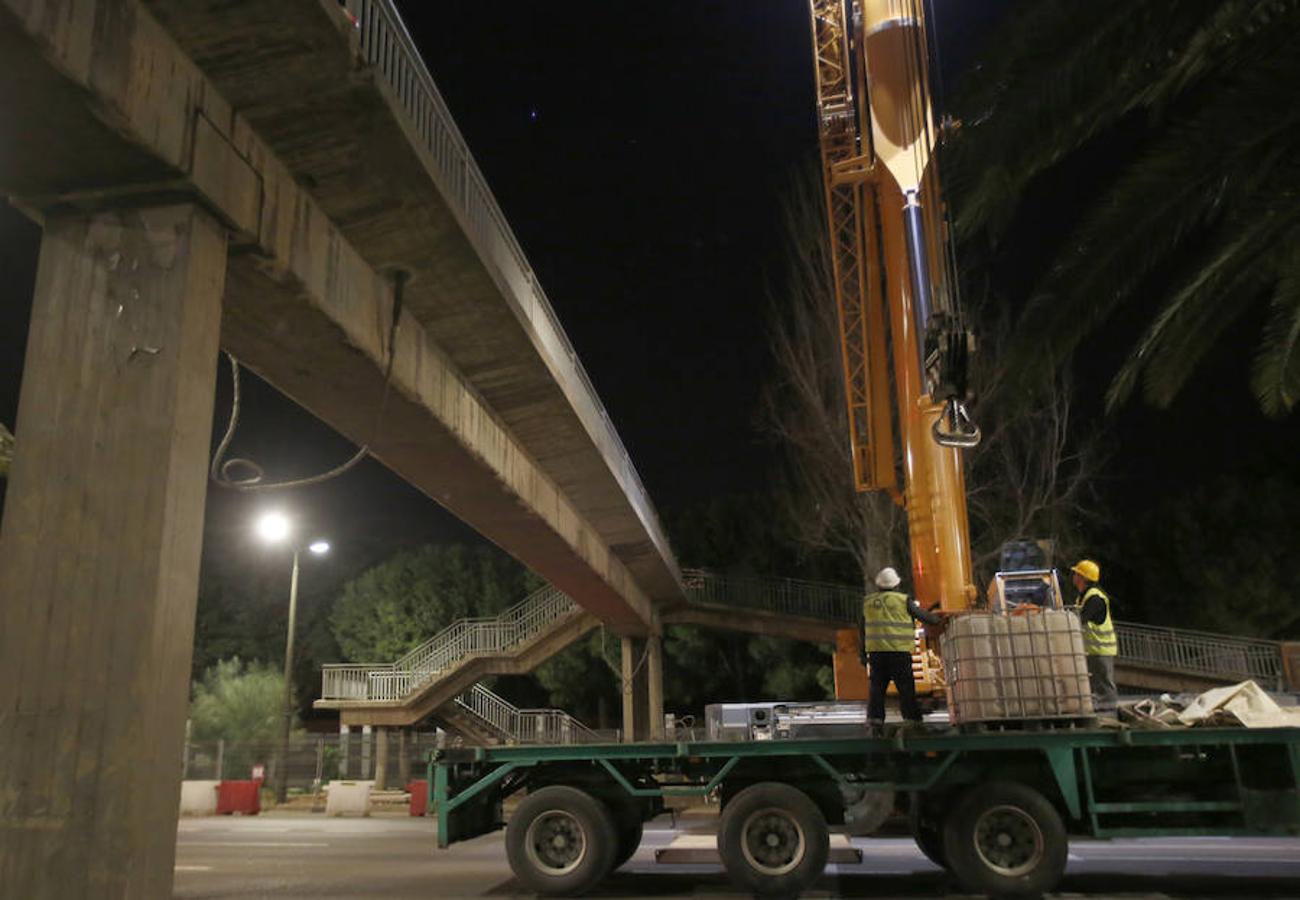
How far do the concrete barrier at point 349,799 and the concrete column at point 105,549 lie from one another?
722 inches

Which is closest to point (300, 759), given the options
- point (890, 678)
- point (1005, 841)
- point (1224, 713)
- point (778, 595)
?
point (778, 595)

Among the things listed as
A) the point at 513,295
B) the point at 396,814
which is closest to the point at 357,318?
the point at 513,295

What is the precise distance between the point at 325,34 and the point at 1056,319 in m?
5.77

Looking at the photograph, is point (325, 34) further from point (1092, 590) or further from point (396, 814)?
point (396, 814)

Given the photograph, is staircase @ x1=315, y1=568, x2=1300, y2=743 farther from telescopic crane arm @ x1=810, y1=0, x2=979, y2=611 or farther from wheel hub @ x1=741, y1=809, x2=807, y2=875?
wheel hub @ x1=741, y1=809, x2=807, y2=875

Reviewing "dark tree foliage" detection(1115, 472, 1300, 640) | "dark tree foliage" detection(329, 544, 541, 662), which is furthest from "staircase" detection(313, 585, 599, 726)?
"dark tree foliage" detection(1115, 472, 1300, 640)

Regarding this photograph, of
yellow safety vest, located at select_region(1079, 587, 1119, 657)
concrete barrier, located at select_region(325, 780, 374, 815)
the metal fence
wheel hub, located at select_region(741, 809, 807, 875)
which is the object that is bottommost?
concrete barrier, located at select_region(325, 780, 374, 815)

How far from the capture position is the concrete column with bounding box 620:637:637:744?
31938 millimetres

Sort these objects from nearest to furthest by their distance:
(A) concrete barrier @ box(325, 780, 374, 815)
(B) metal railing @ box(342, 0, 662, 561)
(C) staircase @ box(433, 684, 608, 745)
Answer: (B) metal railing @ box(342, 0, 662, 561) → (A) concrete barrier @ box(325, 780, 374, 815) → (C) staircase @ box(433, 684, 608, 745)

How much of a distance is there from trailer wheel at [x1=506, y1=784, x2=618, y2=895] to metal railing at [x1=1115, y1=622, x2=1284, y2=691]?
856 inches

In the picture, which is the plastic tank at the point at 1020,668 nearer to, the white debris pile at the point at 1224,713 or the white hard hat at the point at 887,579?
the white debris pile at the point at 1224,713

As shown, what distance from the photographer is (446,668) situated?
3164cm

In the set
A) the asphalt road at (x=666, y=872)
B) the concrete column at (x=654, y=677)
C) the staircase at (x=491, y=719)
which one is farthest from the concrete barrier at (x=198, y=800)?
the concrete column at (x=654, y=677)

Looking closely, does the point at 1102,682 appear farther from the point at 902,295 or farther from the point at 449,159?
the point at 449,159
